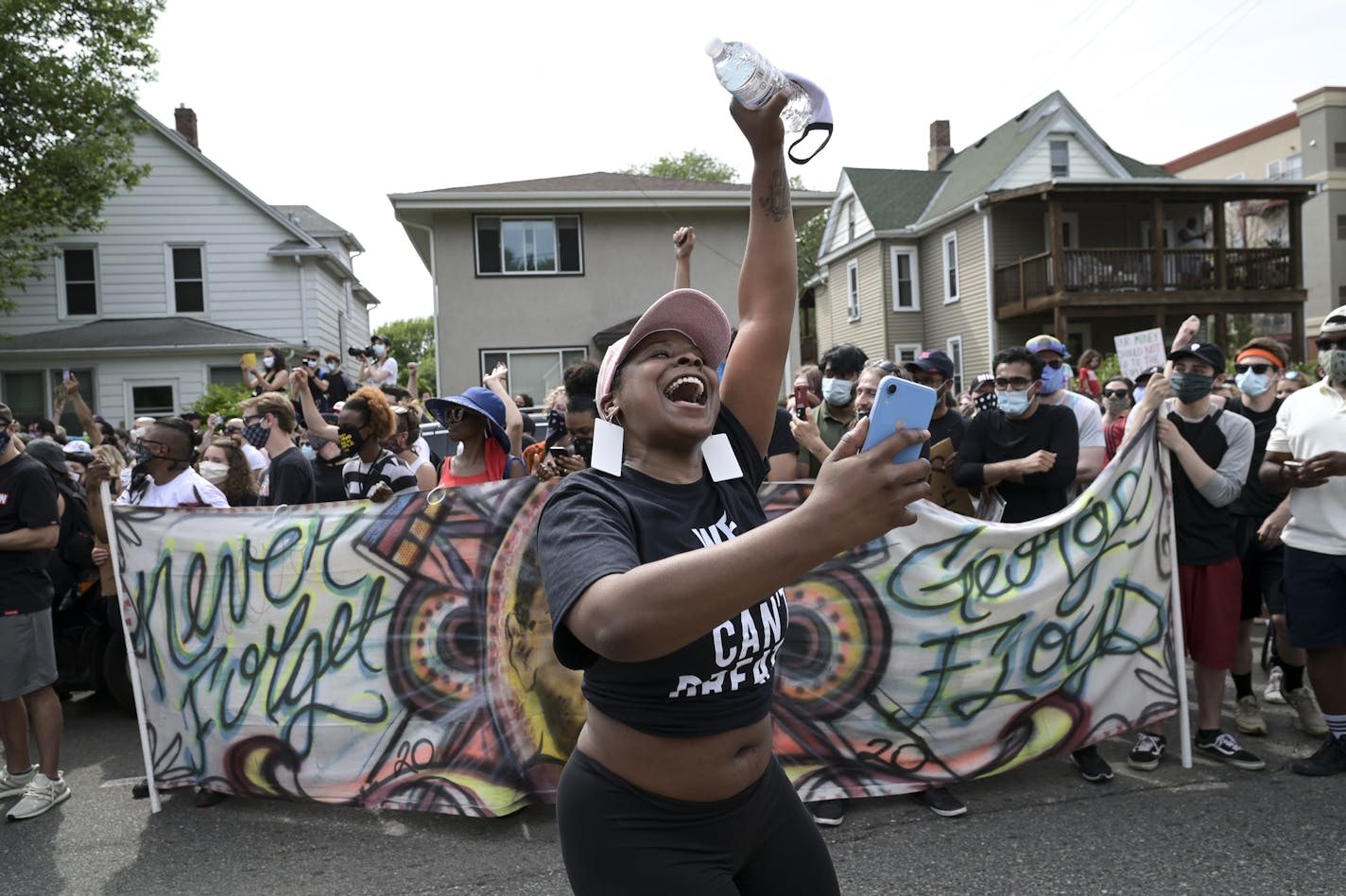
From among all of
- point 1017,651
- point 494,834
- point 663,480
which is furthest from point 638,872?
point 1017,651

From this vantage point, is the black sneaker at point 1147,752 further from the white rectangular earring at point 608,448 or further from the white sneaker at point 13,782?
the white sneaker at point 13,782

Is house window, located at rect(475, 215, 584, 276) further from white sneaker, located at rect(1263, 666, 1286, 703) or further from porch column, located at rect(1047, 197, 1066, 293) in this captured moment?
white sneaker, located at rect(1263, 666, 1286, 703)

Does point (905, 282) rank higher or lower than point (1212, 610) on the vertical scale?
higher

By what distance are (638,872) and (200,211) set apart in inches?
934

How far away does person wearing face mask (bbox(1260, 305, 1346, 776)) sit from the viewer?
15.9ft

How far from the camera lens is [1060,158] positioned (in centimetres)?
2758

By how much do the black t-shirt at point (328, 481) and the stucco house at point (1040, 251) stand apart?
1897 cm

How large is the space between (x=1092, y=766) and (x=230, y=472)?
5477 mm

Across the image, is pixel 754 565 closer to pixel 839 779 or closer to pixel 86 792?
pixel 839 779

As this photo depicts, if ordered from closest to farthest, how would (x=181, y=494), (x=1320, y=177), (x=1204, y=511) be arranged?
(x=1204, y=511) < (x=181, y=494) < (x=1320, y=177)

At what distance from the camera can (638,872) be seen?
188cm

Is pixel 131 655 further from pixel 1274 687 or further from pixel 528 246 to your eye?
pixel 528 246

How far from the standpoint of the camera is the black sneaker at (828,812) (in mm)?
4508

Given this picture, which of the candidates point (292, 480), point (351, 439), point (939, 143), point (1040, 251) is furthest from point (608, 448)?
point (939, 143)
